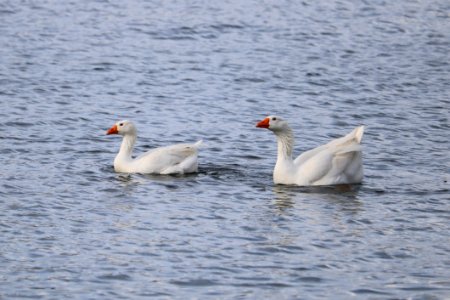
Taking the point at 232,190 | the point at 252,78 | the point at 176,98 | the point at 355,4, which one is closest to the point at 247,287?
the point at 232,190

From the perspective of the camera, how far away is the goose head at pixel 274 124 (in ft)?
57.5

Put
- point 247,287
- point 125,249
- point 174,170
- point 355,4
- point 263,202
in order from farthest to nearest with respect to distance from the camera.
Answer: point 355,4, point 174,170, point 263,202, point 125,249, point 247,287

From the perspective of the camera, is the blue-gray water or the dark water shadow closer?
the blue-gray water

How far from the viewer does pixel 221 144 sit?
1967cm

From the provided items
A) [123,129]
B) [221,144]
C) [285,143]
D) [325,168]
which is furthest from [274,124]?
[123,129]

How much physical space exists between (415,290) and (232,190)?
185 inches

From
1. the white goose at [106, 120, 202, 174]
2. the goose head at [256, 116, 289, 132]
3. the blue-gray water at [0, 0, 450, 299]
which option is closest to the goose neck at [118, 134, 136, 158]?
the white goose at [106, 120, 202, 174]

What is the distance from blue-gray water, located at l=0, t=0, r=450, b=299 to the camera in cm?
1298

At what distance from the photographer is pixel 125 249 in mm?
13680

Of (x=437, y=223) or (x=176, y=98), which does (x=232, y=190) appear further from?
(x=176, y=98)

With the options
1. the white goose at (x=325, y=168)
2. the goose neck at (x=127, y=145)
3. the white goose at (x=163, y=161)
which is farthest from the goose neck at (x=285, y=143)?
the goose neck at (x=127, y=145)

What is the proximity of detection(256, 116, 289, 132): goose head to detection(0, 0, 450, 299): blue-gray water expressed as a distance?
747mm

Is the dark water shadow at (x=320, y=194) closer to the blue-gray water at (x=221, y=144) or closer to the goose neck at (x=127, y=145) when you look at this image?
the blue-gray water at (x=221, y=144)

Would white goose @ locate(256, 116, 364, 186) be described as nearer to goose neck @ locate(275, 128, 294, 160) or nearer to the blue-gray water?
goose neck @ locate(275, 128, 294, 160)
